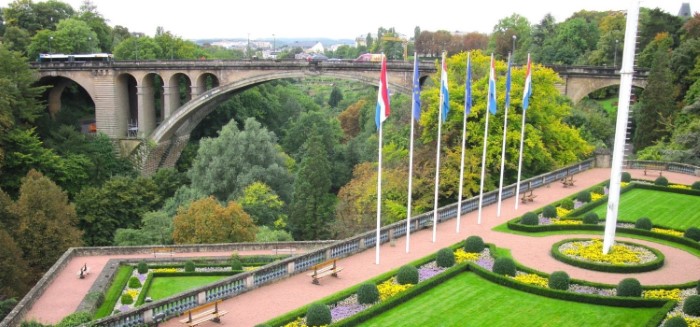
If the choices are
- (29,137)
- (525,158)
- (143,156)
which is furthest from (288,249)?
(143,156)

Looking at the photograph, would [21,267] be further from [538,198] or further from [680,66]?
[680,66]

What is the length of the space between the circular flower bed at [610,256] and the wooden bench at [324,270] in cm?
953

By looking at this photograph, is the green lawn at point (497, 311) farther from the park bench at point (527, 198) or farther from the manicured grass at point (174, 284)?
the park bench at point (527, 198)

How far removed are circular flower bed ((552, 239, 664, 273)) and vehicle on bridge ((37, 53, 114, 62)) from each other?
55.9m

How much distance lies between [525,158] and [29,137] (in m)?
41.7

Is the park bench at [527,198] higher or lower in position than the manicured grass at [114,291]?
higher

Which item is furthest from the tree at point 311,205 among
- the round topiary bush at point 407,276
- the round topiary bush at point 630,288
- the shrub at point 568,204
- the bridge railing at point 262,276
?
the round topiary bush at point 630,288

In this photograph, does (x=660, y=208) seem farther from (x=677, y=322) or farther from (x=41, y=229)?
(x=41, y=229)

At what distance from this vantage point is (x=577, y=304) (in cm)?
2277

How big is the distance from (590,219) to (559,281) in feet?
32.1

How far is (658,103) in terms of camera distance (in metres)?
56.3

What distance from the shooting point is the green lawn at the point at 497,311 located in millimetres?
21250

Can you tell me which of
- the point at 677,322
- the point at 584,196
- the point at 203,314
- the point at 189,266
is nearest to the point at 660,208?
the point at 584,196

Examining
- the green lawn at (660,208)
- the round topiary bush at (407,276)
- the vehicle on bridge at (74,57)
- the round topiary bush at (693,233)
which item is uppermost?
the vehicle on bridge at (74,57)
